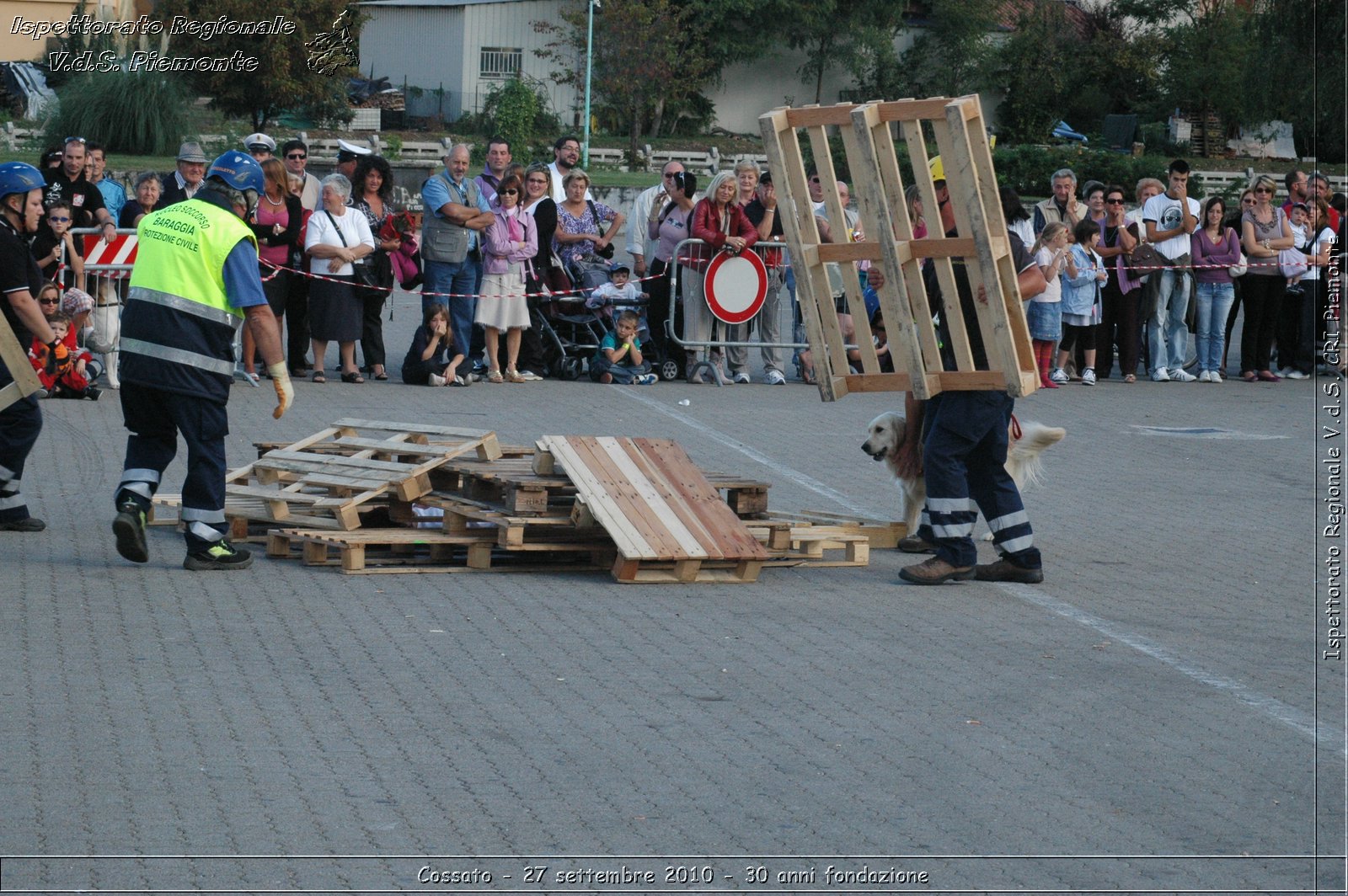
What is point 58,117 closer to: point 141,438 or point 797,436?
point 797,436

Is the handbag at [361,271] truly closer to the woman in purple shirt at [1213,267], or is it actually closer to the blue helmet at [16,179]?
the blue helmet at [16,179]

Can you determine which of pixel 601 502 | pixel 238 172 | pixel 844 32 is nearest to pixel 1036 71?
pixel 844 32

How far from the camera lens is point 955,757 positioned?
594 centimetres

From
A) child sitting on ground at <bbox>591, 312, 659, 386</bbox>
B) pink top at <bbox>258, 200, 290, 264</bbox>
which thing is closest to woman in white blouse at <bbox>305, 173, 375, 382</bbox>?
pink top at <bbox>258, 200, 290, 264</bbox>

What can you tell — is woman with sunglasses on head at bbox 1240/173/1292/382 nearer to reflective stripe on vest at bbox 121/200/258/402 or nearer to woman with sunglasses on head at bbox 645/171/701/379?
woman with sunglasses on head at bbox 645/171/701/379

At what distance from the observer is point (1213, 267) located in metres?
18.1

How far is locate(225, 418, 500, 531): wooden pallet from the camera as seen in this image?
30.0ft

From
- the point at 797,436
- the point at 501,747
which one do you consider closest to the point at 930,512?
the point at 501,747

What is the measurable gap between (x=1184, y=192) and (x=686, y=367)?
6.11 metres

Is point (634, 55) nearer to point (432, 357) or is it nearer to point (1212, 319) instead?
point (1212, 319)

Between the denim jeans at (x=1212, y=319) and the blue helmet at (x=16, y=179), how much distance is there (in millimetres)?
12836

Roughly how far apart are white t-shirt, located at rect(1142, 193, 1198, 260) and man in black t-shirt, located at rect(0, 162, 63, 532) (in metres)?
12.5

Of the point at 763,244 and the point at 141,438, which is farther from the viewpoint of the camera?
the point at 763,244

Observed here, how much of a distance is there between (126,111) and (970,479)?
81.5ft
